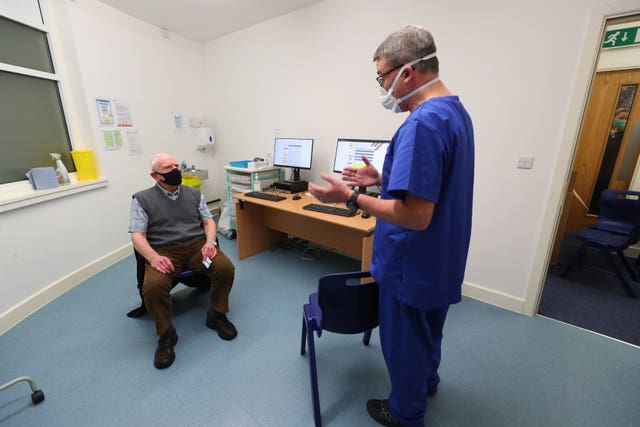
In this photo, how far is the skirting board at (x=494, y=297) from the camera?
2.09 m

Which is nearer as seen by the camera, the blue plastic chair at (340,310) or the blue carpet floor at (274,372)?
the blue plastic chair at (340,310)

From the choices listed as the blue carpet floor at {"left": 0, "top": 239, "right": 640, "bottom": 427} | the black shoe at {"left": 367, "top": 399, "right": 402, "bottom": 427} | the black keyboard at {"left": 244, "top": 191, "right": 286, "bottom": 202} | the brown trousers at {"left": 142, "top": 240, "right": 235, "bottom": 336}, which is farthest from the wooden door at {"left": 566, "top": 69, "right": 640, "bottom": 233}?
the brown trousers at {"left": 142, "top": 240, "right": 235, "bottom": 336}

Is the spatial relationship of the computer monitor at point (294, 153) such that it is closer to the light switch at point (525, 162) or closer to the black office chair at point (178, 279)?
the black office chair at point (178, 279)

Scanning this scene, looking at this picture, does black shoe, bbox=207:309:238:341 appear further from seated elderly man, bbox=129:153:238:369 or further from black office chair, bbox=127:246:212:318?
black office chair, bbox=127:246:212:318

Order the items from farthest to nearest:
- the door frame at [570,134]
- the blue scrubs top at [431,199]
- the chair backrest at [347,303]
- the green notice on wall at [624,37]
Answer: the green notice on wall at [624,37] → the door frame at [570,134] → the chair backrest at [347,303] → the blue scrubs top at [431,199]

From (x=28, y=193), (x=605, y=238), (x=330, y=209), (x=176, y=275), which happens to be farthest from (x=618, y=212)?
(x=28, y=193)

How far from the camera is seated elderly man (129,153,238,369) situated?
167 centimetres

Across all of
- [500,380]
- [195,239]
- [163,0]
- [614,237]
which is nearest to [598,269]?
[614,237]

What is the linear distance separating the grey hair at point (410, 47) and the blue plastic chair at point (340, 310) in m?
0.83

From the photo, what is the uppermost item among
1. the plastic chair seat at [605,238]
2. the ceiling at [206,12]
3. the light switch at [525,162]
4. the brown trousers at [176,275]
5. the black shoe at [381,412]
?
the ceiling at [206,12]

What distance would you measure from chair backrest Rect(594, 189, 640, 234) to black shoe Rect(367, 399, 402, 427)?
282cm

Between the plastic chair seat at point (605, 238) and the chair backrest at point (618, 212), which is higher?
the chair backrest at point (618, 212)

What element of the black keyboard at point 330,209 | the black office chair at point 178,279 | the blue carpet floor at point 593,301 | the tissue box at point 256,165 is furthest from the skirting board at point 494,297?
the tissue box at point 256,165

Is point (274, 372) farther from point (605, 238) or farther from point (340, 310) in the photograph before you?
point (605, 238)
